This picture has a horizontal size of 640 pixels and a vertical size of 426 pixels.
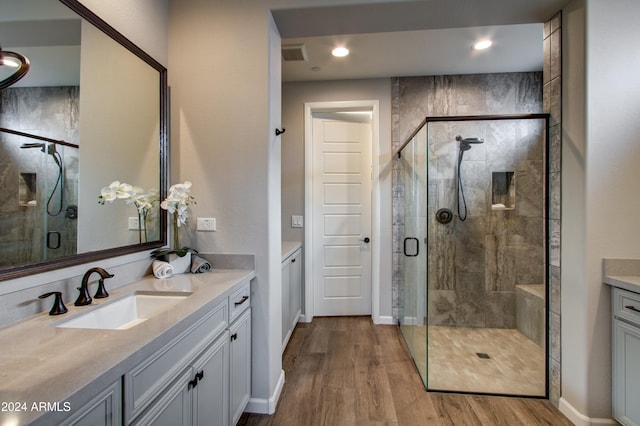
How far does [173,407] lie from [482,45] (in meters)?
3.52

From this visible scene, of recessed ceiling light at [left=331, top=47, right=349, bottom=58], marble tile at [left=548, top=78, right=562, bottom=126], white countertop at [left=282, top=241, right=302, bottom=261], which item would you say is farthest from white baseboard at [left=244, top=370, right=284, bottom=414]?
recessed ceiling light at [left=331, top=47, right=349, bottom=58]

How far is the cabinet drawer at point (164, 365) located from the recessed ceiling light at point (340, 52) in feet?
8.22

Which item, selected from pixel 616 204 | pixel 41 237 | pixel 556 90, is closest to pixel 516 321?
pixel 616 204

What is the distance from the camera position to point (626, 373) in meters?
1.66

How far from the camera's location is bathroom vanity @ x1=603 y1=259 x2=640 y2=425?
1603mm

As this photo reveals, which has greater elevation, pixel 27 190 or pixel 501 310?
pixel 27 190

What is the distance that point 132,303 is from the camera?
1.50 meters

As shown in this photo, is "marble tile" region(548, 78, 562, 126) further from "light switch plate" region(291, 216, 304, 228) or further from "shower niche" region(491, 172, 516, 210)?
"light switch plate" region(291, 216, 304, 228)

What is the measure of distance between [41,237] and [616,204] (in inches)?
116

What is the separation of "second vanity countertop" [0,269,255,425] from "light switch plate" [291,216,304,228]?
2.23 metres

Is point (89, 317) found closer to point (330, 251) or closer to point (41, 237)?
point (41, 237)

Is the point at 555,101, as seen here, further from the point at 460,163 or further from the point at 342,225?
the point at 342,225

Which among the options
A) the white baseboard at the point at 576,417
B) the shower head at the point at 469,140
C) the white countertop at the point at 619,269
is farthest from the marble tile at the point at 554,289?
the shower head at the point at 469,140

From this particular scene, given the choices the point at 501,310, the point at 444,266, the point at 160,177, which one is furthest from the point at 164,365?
the point at 501,310
